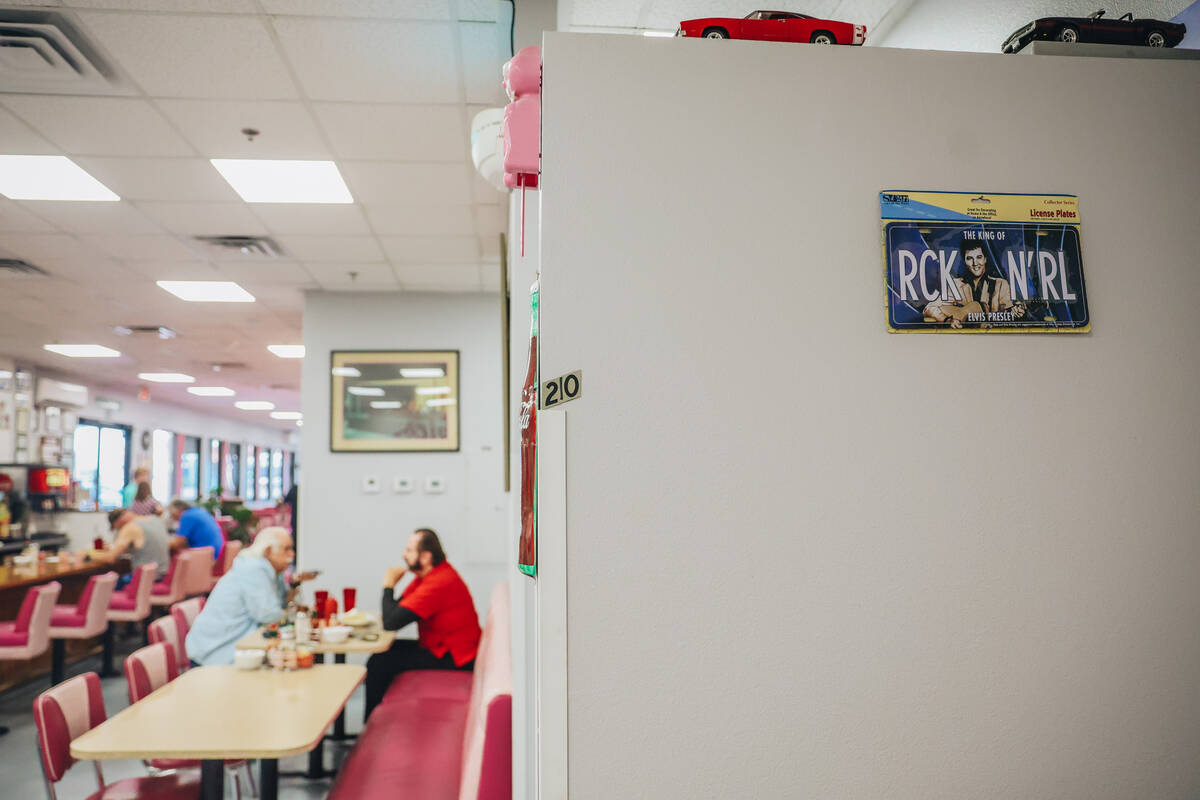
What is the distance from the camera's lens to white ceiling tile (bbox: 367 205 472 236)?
13.5ft

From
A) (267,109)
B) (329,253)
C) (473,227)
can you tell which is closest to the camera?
(267,109)

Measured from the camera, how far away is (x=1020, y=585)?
103 cm

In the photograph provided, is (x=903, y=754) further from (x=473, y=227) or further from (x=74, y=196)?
(x=74, y=196)

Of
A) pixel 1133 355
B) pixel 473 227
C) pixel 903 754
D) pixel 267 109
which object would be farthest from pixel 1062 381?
pixel 473 227

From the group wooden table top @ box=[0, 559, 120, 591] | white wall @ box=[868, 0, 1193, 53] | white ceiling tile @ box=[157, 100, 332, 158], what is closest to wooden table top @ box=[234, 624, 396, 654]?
white ceiling tile @ box=[157, 100, 332, 158]

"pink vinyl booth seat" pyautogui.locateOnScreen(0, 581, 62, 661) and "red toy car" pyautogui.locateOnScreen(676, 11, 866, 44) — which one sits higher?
"red toy car" pyautogui.locateOnScreen(676, 11, 866, 44)

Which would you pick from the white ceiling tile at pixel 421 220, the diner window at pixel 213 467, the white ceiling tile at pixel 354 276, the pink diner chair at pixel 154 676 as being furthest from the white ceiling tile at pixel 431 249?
the diner window at pixel 213 467

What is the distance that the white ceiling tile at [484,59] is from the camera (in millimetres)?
2516

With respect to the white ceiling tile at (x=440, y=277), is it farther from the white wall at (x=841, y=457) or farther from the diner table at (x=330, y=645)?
the white wall at (x=841, y=457)

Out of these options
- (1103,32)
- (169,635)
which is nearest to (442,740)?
(169,635)

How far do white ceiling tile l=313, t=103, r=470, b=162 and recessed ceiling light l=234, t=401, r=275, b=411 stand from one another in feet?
35.9

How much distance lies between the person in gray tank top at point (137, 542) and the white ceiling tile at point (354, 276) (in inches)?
118

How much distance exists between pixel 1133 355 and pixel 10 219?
203 inches

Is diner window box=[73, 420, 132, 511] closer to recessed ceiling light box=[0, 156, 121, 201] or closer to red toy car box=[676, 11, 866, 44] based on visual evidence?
recessed ceiling light box=[0, 156, 121, 201]
